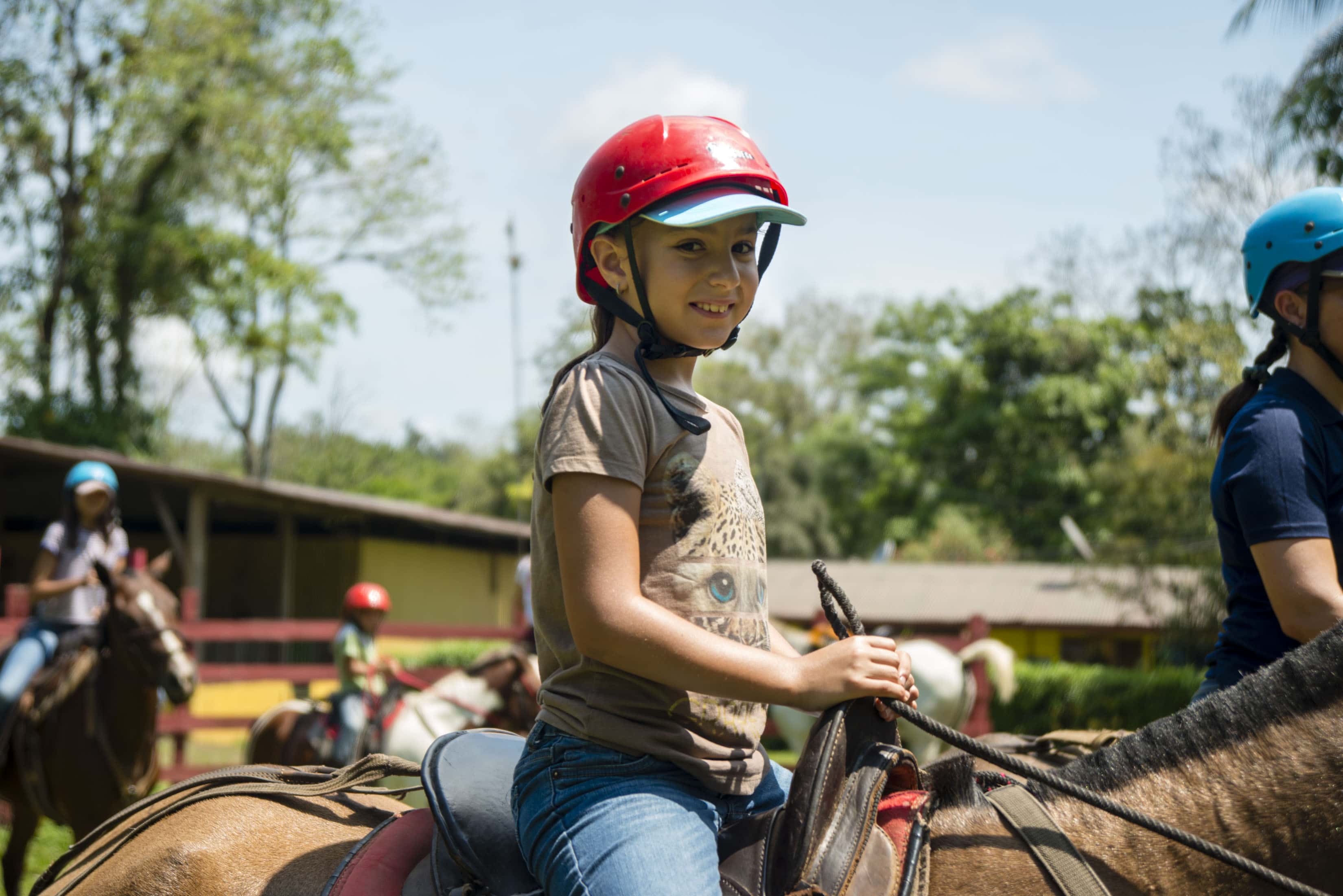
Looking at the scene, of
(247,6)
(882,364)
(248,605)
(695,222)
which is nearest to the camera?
(695,222)

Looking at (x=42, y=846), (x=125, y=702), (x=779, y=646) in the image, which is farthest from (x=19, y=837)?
(x=779, y=646)

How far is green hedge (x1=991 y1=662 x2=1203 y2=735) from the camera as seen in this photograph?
56.2ft

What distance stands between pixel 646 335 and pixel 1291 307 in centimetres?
167

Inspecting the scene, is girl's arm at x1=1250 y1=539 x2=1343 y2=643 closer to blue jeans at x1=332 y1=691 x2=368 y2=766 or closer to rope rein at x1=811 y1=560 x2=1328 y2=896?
rope rein at x1=811 y1=560 x2=1328 y2=896

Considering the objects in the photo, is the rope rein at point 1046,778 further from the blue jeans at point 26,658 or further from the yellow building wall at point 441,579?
the yellow building wall at point 441,579

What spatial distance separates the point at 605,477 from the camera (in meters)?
1.86

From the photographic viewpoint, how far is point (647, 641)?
1.80 meters

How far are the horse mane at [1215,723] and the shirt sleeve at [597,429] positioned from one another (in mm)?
812

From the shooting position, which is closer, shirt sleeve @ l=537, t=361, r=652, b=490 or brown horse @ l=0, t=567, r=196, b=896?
shirt sleeve @ l=537, t=361, r=652, b=490

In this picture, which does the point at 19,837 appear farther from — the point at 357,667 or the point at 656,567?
the point at 656,567

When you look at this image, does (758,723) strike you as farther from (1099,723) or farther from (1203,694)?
(1099,723)

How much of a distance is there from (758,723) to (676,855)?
1.09 ft

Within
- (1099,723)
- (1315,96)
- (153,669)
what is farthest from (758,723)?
(1099,723)

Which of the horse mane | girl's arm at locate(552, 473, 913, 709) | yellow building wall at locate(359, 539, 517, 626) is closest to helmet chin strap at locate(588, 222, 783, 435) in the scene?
girl's arm at locate(552, 473, 913, 709)
